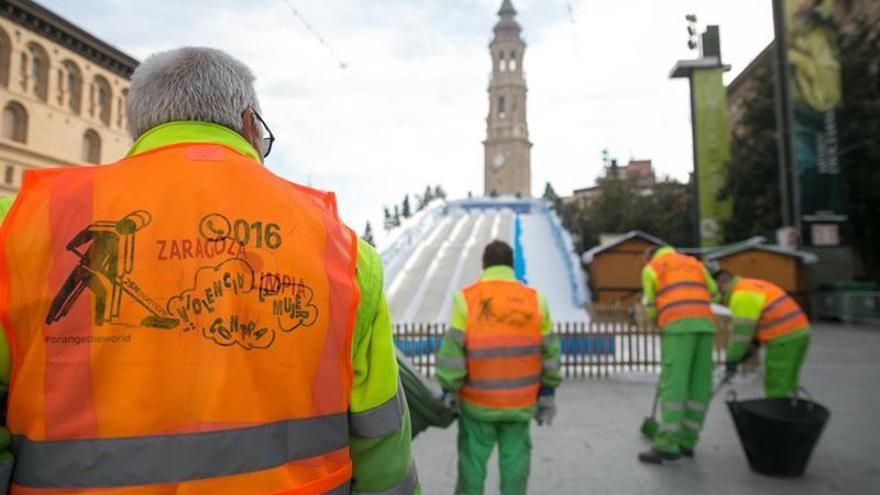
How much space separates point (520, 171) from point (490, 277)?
295 feet

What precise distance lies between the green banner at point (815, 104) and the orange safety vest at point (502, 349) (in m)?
18.8

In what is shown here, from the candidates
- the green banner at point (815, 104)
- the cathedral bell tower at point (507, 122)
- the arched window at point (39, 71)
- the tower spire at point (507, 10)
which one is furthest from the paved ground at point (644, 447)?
the tower spire at point (507, 10)

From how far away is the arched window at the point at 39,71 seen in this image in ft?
63.1

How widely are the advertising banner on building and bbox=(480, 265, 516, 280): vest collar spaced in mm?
18688

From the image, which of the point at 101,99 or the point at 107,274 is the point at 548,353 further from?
the point at 101,99

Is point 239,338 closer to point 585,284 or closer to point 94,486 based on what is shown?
point 94,486

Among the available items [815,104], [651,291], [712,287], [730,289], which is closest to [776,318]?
[730,289]

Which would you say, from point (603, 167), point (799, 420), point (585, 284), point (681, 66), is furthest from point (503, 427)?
point (603, 167)

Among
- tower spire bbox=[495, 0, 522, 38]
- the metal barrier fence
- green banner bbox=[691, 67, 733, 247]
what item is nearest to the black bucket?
the metal barrier fence

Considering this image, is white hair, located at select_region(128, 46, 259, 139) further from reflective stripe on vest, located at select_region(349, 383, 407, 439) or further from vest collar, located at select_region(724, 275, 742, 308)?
vest collar, located at select_region(724, 275, 742, 308)

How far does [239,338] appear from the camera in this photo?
4.37ft

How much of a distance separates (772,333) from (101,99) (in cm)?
2678

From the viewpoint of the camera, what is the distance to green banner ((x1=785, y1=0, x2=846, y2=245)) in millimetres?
18938

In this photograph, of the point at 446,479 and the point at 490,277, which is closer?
the point at 490,277
